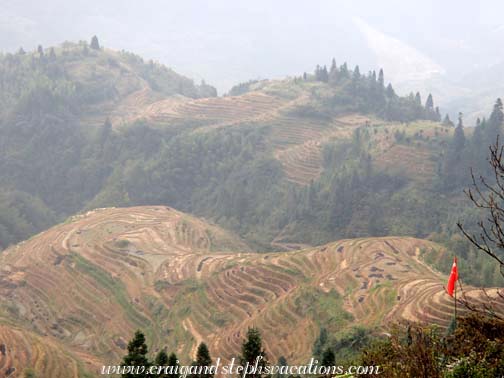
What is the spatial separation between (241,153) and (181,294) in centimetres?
5736

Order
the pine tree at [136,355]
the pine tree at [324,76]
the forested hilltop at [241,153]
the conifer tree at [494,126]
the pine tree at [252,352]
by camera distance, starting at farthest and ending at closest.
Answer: the pine tree at [324,76], the conifer tree at [494,126], the forested hilltop at [241,153], the pine tree at [252,352], the pine tree at [136,355]

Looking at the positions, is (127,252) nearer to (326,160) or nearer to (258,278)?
(258,278)

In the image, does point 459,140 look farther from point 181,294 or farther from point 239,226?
point 181,294

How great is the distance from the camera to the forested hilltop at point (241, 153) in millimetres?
90438

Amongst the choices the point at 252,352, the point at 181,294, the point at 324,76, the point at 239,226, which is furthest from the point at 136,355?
the point at 324,76

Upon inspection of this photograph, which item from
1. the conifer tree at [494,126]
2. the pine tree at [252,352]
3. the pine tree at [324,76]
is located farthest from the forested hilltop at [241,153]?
the pine tree at [252,352]

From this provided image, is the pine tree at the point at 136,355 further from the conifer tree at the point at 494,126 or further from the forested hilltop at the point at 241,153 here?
the conifer tree at the point at 494,126

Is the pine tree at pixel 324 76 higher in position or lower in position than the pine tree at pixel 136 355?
higher

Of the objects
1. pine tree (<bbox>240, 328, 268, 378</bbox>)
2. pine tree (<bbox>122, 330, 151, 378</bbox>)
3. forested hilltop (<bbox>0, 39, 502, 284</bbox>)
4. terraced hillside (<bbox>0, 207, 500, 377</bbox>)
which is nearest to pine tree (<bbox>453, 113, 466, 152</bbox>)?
forested hilltop (<bbox>0, 39, 502, 284</bbox>)

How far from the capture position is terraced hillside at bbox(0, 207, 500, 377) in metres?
41.2

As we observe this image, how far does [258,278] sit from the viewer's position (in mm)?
52281

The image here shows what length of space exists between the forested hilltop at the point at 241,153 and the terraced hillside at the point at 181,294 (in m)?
26.9

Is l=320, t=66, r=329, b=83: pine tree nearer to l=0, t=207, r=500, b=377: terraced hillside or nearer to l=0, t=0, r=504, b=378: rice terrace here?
l=0, t=0, r=504, b=378: rice terrace

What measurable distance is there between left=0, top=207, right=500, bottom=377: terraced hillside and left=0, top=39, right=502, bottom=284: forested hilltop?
26.9m
